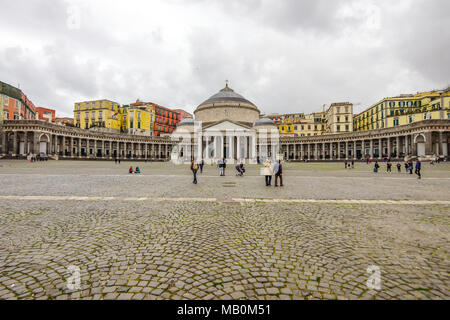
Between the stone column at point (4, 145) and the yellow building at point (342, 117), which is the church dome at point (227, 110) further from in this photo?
the stone column at point (4, 145)

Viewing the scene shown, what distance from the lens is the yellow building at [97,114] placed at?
2886 inches

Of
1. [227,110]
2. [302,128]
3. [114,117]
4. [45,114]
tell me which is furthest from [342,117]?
[45,114]

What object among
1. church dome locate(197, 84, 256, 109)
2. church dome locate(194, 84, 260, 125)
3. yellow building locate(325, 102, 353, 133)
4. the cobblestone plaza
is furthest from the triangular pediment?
the cobblestone plaza

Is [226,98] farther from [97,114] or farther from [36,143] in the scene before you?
[36,143]

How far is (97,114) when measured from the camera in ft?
242

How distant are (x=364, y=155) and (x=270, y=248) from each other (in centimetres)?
6935

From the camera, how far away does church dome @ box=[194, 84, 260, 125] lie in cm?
7519

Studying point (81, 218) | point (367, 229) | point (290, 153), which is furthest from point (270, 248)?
point (290, 153)

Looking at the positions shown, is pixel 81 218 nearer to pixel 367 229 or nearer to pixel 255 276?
pixel 255 276

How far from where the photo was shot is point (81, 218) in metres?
5.65

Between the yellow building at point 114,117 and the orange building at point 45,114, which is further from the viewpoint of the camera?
the orange building at point 45,114

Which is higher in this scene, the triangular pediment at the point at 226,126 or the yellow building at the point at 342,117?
the yellow building at the point at 342,117

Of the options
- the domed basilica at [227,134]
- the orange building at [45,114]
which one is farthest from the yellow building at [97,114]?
the domed basilica at [227,134]

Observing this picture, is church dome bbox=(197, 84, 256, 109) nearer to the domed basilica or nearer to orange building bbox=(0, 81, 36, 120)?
the domed basilica
